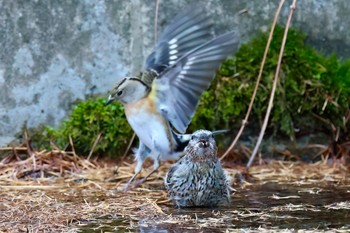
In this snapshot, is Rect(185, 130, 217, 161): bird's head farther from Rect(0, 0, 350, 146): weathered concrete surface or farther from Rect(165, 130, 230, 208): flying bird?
Rect(0, 0, 350, 146): weathered concrete surface

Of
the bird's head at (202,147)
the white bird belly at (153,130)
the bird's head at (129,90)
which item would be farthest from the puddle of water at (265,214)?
the bird's head at (129,90)

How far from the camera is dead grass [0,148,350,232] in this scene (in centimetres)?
403

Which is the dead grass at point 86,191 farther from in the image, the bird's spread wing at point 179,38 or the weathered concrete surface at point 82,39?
the bird's spread wing at point 179,38

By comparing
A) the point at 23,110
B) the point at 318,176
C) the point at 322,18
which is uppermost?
the point at 322,18

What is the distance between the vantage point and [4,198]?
4.81m

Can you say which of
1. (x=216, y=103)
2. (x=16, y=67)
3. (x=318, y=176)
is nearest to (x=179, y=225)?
(x=318, y=176)

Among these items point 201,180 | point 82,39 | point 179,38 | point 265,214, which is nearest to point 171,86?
point 179,38

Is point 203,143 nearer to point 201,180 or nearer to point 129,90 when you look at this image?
point 201,180

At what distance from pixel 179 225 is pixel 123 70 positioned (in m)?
2.59

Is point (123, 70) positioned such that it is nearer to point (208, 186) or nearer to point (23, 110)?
point (23, 110)

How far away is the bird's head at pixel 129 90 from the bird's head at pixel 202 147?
755 millimetres

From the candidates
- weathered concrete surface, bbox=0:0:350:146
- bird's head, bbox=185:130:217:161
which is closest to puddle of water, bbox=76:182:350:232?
bird's head, bbox=185:130:217:161

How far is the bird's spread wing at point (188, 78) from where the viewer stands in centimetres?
478

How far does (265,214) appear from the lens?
4.15 m
